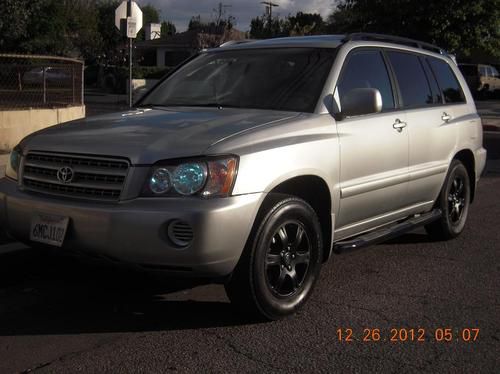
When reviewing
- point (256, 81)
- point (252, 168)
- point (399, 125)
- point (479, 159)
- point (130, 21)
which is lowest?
point (479, 159)

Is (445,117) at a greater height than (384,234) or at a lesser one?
greater

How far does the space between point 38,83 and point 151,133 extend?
30.2ft

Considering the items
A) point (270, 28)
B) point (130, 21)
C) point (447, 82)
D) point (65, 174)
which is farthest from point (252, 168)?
point (270, 28)

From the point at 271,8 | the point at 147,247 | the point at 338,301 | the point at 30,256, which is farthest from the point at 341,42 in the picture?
the point at 271,8

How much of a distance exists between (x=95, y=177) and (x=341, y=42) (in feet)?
7.49

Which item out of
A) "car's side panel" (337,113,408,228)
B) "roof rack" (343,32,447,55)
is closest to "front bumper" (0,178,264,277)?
"car's side panel" (337,113,408,228)

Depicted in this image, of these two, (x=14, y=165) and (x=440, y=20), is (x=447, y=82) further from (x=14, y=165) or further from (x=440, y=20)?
(x=440, y=20)

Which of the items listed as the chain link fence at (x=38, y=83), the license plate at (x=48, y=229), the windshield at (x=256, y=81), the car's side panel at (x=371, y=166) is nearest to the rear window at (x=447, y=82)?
the car's side panel at (x=371, y=166)

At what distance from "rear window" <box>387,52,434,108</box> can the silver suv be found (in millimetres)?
18

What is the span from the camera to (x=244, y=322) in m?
4.28

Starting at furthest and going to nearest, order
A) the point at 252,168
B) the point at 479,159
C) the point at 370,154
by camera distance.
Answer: the point at 479,159 → the point at 370,154 → the point at 252,168

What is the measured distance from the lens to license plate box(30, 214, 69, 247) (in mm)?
3982

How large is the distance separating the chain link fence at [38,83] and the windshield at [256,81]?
6.88 m

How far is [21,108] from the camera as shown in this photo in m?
11.9
